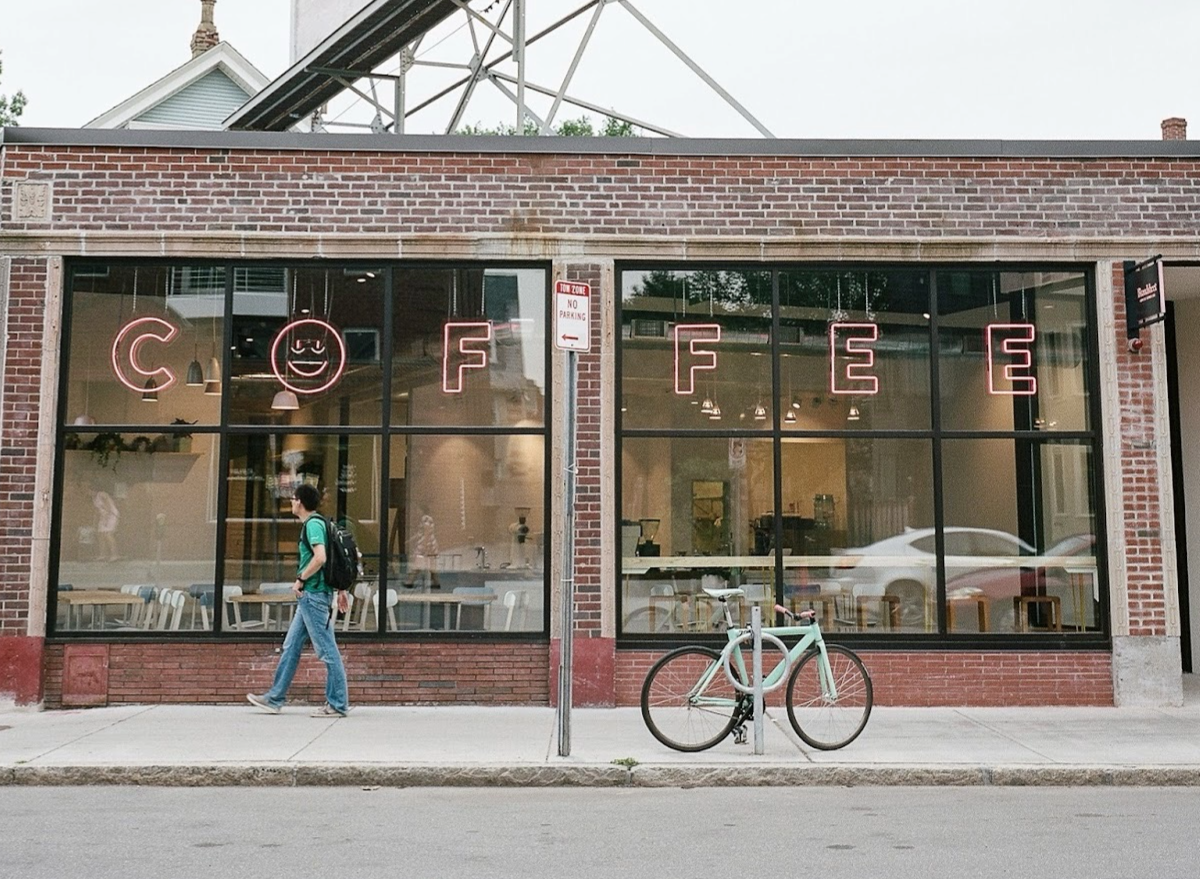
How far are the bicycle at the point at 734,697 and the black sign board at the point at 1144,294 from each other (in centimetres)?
439

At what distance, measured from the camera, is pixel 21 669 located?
1027 centimetres

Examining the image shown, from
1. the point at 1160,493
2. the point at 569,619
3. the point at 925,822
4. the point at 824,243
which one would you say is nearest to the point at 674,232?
the point at 824,243

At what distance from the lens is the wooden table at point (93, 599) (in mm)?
10578

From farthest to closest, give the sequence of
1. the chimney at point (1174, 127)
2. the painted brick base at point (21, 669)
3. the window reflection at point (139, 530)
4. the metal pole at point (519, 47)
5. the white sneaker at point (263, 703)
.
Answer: the metal pole at point (519, 47)
the chimney at point (1174, 127)
the window reflection at point (139, 530)
the painted brick base at point (21, 669)
the white sneaker at point (263, 703)

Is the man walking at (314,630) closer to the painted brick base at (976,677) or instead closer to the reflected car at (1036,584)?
the painted brick base at (976,677)

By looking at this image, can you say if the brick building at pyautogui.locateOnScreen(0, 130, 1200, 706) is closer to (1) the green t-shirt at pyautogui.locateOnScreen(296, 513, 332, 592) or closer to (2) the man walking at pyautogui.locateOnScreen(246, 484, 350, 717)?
(2) the man walking at pyautogui.locateOnScreen(246, 484, 350, 717)

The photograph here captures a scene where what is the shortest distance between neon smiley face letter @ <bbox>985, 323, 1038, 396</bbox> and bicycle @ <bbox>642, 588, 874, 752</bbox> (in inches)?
146

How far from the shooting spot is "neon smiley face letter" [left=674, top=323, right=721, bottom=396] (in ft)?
36.1

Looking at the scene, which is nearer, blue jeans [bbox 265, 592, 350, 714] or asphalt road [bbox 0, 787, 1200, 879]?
asphalt road [bbox 0, 787, 1200, 879]

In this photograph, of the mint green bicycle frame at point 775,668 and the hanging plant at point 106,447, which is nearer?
the mint green bicycle frame at point 775,668

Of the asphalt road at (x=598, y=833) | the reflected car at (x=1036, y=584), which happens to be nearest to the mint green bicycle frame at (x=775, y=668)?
the asphalt road at (x=598, y=833)

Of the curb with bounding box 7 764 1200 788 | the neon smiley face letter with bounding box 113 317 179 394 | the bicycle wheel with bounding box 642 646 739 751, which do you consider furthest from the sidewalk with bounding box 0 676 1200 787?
the neon smiley face letter with bounding box 113 317 179 394

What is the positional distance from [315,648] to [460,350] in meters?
3.01

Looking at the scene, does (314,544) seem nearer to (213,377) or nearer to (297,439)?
(297,439)
